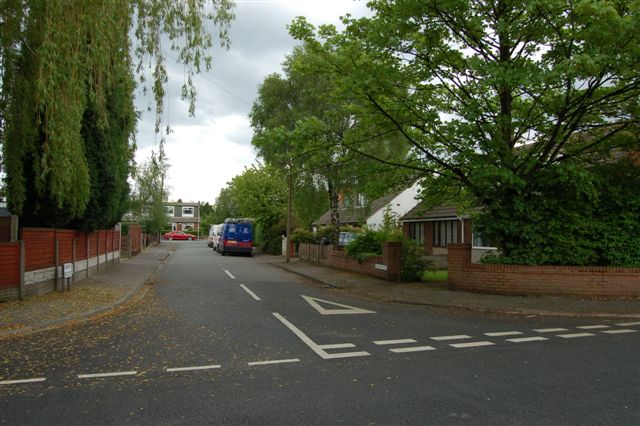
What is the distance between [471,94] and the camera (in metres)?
13.1

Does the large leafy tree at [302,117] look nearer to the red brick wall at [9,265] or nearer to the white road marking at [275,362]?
the red brick wall at [9,265]

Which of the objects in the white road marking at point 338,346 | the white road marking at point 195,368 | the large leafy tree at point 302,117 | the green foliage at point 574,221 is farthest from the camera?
the large leafy tree at point 302,117

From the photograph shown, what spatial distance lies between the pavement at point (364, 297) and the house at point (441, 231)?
33.0 feet

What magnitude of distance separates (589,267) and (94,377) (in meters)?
11.7

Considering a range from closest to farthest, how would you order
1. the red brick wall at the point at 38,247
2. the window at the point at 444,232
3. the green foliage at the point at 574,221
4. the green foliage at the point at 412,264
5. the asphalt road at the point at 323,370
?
the asphalt road at the point at 323,370 → the red brick wall at the point at 38,247 → the green foliage at the point at 574,221 → the green foliage at the point at 412,264 → the window at the point at 444,232

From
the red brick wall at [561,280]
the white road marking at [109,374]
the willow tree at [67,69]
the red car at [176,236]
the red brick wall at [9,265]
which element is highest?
the willow tree at [67,69]

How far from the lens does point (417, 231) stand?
30.2 metres

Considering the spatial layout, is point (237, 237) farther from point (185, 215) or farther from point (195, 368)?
point (185, 215)

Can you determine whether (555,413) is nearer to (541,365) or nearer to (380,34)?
(541,365)

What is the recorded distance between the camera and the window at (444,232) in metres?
26.4

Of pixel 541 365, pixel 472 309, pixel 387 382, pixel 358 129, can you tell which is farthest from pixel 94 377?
pixel 358 129

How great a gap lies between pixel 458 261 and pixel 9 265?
11.4 metres

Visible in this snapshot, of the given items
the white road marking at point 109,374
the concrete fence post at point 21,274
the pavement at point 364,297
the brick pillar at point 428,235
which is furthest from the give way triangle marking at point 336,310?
the brick pillar at point 428,235

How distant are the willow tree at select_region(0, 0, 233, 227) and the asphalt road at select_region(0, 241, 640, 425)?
3.58m
